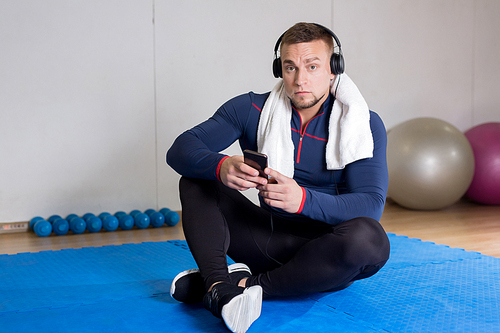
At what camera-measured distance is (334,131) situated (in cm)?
162

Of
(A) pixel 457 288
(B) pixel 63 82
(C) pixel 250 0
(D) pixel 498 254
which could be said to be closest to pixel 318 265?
(A) pixel 457 288

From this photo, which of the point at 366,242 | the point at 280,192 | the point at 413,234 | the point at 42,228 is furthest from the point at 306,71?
the point at 42,228

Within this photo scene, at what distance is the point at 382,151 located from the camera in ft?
5.16

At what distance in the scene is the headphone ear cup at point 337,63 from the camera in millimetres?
1619

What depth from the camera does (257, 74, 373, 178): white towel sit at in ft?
5.08

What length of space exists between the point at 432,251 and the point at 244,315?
4.59ft

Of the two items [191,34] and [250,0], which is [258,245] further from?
[250,0]

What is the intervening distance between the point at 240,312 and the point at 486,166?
3216 millimetres

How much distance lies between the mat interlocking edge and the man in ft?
0.30

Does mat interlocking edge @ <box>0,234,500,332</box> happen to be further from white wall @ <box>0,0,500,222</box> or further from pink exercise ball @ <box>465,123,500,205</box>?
pink exercise ball @ <box>465,123,500,205</box>

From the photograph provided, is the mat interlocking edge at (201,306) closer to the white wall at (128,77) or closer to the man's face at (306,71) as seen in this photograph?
the man's face at (306,71)

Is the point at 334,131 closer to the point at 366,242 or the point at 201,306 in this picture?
the point at 366,242

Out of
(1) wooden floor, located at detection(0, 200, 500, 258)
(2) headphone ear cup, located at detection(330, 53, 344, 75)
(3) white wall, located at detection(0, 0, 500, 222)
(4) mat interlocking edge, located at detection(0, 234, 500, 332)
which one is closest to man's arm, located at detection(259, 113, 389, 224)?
(2) headphone ear cup, located at detection(330, 53, 344, 75)

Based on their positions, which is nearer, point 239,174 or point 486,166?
point 239,174
